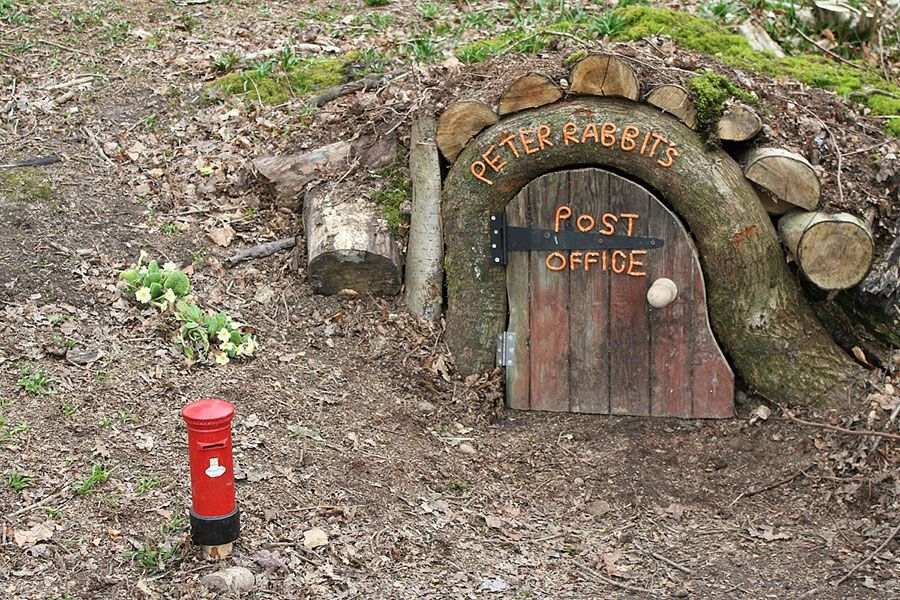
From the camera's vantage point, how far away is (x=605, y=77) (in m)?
5.52

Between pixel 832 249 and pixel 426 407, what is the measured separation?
2.32 meters

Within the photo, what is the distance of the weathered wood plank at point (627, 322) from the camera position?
561 centimetres

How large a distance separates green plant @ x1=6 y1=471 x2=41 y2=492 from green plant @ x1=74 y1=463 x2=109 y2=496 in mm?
187

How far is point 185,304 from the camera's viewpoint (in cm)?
573

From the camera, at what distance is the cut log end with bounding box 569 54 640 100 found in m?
5.47

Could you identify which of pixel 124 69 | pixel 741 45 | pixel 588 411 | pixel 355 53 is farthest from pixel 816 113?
pixel 124 69

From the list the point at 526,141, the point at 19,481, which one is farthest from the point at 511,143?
the point at 19,481

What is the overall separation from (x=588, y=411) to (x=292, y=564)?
225 cm

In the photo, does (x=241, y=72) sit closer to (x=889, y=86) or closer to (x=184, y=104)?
(x=184, y=104)

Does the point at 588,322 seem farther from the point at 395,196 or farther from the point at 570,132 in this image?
the point at 395,196

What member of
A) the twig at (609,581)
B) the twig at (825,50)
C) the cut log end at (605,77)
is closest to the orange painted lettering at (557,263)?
the cut log end at (605,77)

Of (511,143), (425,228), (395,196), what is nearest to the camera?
(511,143)

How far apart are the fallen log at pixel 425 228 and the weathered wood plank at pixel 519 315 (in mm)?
445

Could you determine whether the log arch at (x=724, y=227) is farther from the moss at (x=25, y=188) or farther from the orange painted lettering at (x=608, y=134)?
the moss at (x=25, y=188)
